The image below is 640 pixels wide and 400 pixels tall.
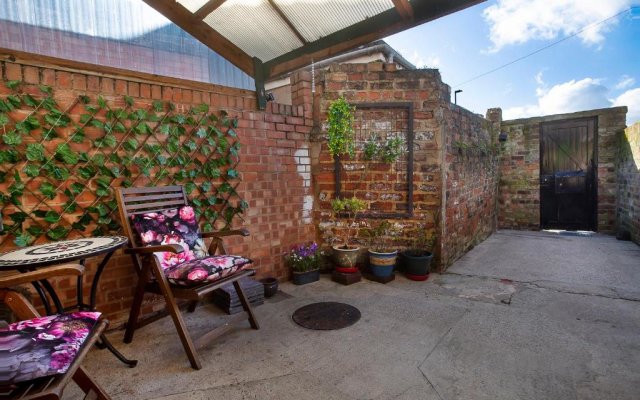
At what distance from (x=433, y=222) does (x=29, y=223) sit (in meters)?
3.20

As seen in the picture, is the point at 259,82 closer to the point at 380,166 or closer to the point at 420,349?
the point at 380,166

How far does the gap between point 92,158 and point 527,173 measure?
677 centimetres

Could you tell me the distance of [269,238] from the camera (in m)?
3.23

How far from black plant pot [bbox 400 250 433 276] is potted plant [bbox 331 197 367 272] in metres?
0.49

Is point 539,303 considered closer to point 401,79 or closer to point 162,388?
point 401,79

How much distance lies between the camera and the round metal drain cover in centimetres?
233

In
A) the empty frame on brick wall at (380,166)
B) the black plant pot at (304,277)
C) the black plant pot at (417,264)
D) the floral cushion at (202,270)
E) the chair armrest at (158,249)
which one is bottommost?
the black plant pot at (304,277)

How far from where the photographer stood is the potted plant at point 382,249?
125 inches

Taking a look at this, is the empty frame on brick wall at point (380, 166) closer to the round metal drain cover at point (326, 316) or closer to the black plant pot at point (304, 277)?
the black plant pot at point (304, 277)

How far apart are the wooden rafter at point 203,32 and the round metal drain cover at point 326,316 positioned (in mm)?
2331

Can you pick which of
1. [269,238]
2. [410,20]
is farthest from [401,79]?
[269,238]

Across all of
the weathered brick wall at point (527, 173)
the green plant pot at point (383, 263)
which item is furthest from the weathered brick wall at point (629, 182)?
the green plant pot at point (383, 263)

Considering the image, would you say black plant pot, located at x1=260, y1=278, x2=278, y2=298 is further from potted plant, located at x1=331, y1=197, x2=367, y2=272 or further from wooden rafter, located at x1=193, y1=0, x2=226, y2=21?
wooden rafter, located at x1=193, y1=0, x2=226, y2=21

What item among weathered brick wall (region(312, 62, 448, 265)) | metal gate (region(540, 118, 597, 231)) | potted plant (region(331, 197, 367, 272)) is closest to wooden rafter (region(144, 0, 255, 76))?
weathered brick wall (region(312, 62, 448, 265))
